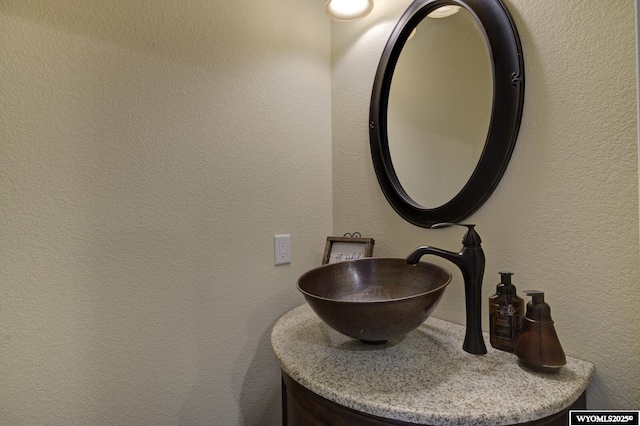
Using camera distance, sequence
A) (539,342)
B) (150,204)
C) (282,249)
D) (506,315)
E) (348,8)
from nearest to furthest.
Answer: (539,342) → (506,315) → (150,204) → (348,8) → (282,249)

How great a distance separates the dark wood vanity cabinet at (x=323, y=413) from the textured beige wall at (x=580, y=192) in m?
0.15

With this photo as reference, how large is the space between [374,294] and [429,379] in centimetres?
35

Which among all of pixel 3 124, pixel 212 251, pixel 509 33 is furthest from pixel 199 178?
pixel 509 33

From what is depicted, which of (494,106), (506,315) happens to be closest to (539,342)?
(506,315)

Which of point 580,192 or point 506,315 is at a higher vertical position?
point 580,192

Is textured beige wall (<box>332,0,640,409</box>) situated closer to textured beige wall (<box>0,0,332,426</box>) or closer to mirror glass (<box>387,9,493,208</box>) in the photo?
mirror glass (<box>387,9,493,208</box>)

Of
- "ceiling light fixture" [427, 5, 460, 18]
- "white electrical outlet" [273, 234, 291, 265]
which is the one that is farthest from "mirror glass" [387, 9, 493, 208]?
"white electrical outlet" [273, 234, 291, 265]

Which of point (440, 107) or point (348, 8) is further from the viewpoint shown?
point (348, 8)

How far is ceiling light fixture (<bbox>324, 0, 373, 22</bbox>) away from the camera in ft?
3.68

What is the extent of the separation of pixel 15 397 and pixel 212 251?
0.61 metres

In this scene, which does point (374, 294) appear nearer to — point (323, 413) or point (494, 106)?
point (323, 413)

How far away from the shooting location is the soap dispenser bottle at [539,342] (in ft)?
2.13

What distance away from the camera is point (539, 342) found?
2.17 feet

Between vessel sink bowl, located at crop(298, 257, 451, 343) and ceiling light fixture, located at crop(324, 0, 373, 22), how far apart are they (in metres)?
0.92
